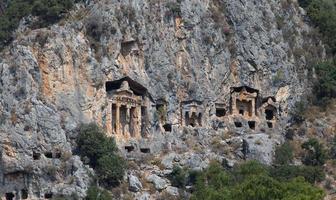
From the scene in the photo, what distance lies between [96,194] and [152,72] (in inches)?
514

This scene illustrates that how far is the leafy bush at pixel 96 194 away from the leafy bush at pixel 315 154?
1791cm

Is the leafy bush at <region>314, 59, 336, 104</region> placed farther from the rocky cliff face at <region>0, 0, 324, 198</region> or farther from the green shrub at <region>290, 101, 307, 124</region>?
the green shrub at <region>290, 101, 307, 124</region>

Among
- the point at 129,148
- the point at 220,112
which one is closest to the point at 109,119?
the point at 129,148

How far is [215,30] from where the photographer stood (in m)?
108

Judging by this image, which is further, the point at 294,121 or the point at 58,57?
the point at 294,121

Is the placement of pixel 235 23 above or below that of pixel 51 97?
above

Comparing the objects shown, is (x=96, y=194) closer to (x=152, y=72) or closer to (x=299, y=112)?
(x=152, y=72)

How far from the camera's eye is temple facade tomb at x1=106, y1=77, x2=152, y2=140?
10256 centimetres

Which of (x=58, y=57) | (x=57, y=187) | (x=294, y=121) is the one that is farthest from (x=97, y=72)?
(x=294, y=121)

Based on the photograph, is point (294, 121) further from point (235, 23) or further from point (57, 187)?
point (57, 187)

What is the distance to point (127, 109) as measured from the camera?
10350cm

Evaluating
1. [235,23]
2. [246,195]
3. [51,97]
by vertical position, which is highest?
[235,23]

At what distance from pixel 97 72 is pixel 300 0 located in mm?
25334

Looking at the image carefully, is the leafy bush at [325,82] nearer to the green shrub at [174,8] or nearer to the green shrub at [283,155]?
the green shrub at [283,155]
